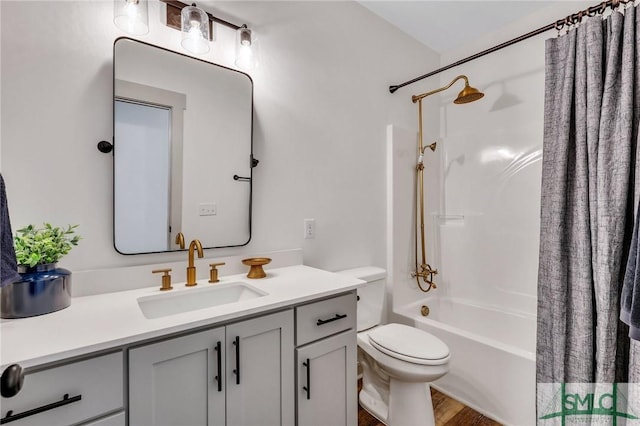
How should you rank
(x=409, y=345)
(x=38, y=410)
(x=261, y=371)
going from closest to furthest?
(x=38, y=410), (x=261, y=371), (x=409, y=345)

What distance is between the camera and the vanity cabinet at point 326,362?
120 centimetres

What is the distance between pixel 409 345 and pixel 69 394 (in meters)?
1.37

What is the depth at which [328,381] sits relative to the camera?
129cm

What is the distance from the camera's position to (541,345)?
1.57m

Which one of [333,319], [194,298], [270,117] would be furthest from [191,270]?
[270,117]

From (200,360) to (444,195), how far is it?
228 centimetres

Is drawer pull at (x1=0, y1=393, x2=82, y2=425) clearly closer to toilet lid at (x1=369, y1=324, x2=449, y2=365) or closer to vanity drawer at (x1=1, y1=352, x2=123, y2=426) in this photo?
vanity drawer at (x1=1, y1=352, x2=123, y2=426)

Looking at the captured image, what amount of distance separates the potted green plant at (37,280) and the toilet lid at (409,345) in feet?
4.45

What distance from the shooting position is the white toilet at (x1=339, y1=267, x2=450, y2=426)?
58.8 inches

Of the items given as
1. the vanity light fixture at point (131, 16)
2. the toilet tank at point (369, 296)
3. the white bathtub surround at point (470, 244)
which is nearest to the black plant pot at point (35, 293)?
the vanity light fixture at point (131, 16)

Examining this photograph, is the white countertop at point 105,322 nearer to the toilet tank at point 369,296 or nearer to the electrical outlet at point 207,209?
the electrical outlet at point 207,209

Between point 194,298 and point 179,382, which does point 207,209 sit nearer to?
point 194,298

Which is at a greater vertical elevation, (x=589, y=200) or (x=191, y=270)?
(x=589, y=200)

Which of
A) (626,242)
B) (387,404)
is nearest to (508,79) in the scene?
(626,242)
